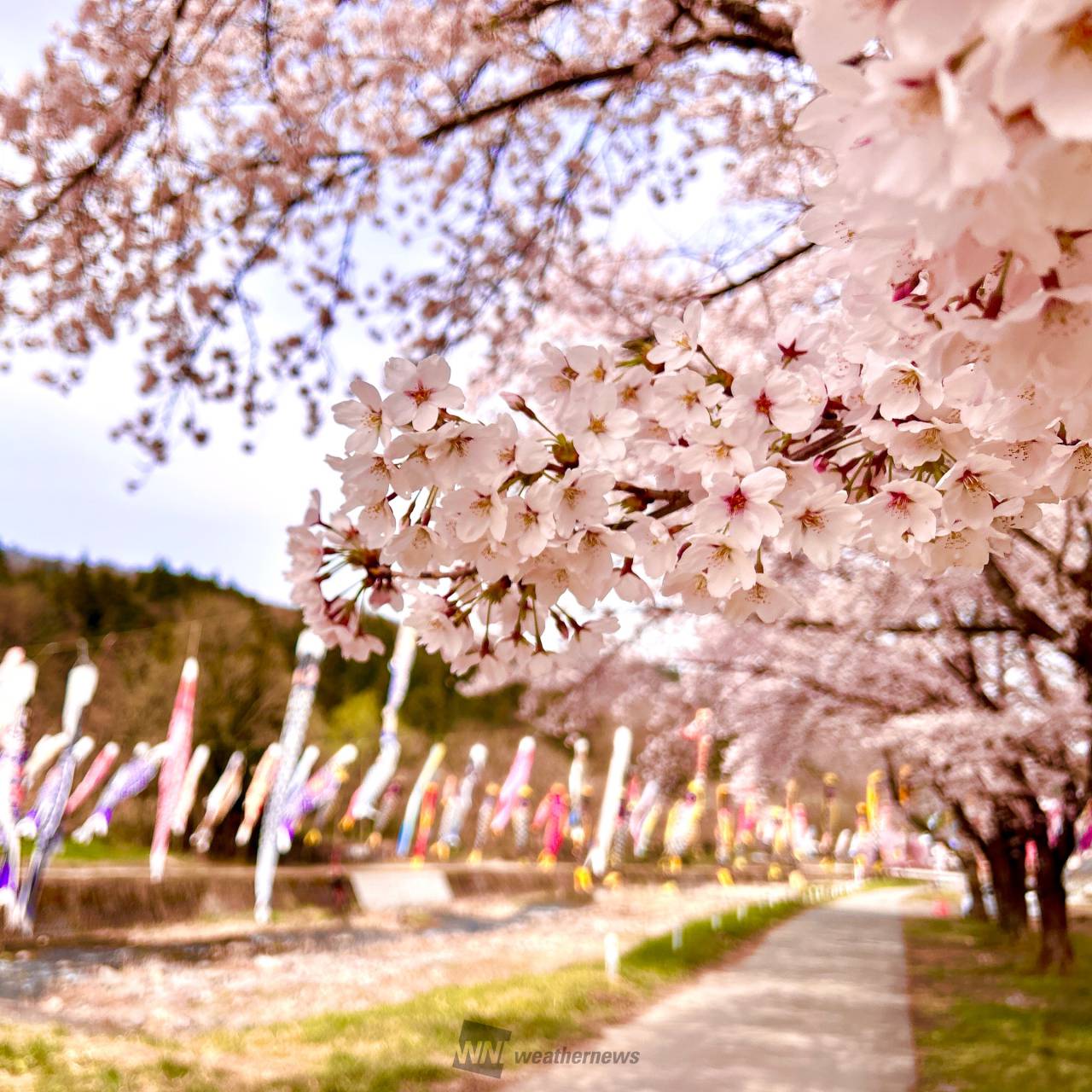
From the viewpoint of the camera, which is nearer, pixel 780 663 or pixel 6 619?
pixel 780 663

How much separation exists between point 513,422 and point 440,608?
1.48 ft

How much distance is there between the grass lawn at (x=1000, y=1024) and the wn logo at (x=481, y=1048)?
9.11ft

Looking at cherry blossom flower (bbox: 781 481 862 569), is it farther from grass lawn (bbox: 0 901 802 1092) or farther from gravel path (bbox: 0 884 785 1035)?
gravel path (bbox: 0 884 785 1035)

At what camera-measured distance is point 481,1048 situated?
5664 millimetres

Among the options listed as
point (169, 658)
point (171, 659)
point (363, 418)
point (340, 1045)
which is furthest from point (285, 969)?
point (169, 658)

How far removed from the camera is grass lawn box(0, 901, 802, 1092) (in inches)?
183

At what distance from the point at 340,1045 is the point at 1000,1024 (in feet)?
18.8

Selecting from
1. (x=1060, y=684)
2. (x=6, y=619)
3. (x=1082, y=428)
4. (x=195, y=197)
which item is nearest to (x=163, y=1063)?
(x=195, y=197)

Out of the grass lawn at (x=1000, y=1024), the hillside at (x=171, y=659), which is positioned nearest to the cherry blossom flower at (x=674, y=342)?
the grass lawn at (x=1000, y=1024)

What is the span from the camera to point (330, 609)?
1551 mm

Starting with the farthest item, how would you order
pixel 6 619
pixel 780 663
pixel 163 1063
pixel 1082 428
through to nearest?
pixel 6 619
pixel 780 663
pixel 163 1063
pixel 1082 428

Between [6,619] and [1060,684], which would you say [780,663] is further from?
[6,619]

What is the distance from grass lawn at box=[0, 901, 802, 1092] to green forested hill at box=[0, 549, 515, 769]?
848 centimetres

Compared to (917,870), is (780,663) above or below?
above
